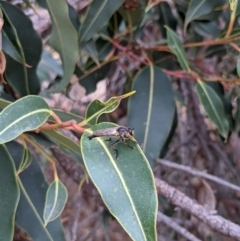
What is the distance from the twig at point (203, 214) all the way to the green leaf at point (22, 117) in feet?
1.17

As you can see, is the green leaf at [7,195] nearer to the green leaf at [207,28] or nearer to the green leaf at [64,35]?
the green leaf at [64,35]

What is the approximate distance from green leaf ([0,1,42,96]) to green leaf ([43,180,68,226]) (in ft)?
0.77

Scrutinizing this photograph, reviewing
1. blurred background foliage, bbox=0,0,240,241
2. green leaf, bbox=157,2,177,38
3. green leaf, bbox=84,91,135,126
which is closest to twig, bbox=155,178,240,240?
blurred background foliage, bbox=0,0,240,241

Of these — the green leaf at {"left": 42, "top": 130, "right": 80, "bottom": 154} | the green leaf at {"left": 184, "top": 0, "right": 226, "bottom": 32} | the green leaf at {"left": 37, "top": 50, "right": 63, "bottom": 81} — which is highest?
the green leaf at {"left": 184, "top": 0, "right": 226, "bottom": 32}

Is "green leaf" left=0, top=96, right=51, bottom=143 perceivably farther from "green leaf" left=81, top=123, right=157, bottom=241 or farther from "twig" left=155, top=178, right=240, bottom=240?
"twig" left=155, top=178, right=240, bottom=240

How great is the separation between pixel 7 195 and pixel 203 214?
1.21 ft

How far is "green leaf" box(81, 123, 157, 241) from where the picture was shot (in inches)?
24.8

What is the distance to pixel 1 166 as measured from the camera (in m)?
0.88

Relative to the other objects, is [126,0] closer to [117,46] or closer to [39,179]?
[117,46]

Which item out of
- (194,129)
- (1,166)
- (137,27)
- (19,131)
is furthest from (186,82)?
(19,131)

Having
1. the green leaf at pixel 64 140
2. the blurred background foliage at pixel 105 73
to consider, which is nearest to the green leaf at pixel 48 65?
the blurred background foliage at pixel 105 73

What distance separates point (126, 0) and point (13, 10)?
25 centimetres

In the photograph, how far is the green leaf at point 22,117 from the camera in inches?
26.0

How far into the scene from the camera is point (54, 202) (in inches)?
34.7
